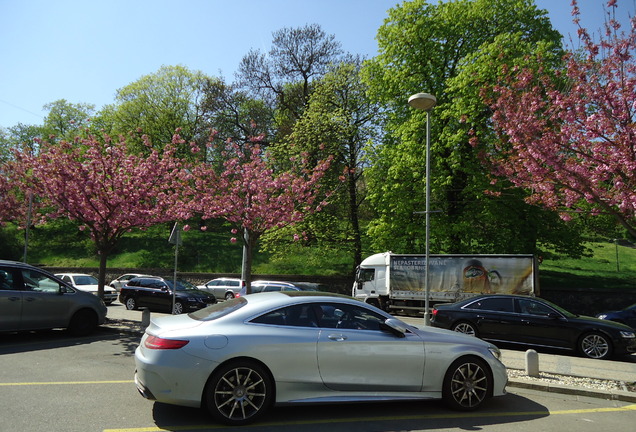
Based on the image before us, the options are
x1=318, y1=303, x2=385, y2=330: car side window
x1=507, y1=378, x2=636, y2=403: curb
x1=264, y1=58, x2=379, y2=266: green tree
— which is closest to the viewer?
x1=318, y1=303, x2=385, y2=330: car side window

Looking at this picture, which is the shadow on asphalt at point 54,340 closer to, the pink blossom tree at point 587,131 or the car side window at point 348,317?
the car side window at point 348,317

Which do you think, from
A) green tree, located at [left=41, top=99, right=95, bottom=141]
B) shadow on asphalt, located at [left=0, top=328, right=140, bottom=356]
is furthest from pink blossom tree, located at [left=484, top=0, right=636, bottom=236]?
green tree, located at [left=41, top=99, right=95, bottom=141]

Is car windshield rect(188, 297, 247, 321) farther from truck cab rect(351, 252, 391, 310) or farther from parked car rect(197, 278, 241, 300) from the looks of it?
parked car rect(197, 278, 241, 300)

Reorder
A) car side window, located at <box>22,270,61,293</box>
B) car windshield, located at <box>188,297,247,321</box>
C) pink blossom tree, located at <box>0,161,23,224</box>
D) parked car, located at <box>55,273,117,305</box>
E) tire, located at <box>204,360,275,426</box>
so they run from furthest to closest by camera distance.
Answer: pink blossom tree, located at <box>0,161,23,224</box>
parked car, located at <box>55,273,117,305</box>
car side window, located at <box>22,270,61,293</box>
car windshield, located at <box>188,297,247,321</box>
tire, located at <box>204,360,275,426</box>

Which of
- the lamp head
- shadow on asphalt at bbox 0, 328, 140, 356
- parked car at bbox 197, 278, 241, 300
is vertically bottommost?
shadow on asphalt at bbox 0, 328, 140, 356

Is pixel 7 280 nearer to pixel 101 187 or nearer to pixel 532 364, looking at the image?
pixel 101 187

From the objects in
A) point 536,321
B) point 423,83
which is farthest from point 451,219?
point 536,321

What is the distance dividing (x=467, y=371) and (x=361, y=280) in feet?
59.5

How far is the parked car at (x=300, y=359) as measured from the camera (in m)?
4.96

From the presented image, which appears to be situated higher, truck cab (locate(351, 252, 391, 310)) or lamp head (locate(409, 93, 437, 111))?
lamp head (locate(409, 93, 437, 111))

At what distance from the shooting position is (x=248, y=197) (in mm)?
14297

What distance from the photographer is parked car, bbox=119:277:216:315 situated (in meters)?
19.4

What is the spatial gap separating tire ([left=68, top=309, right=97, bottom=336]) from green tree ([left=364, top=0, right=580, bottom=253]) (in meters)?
14.4

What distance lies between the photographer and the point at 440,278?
21.5m
